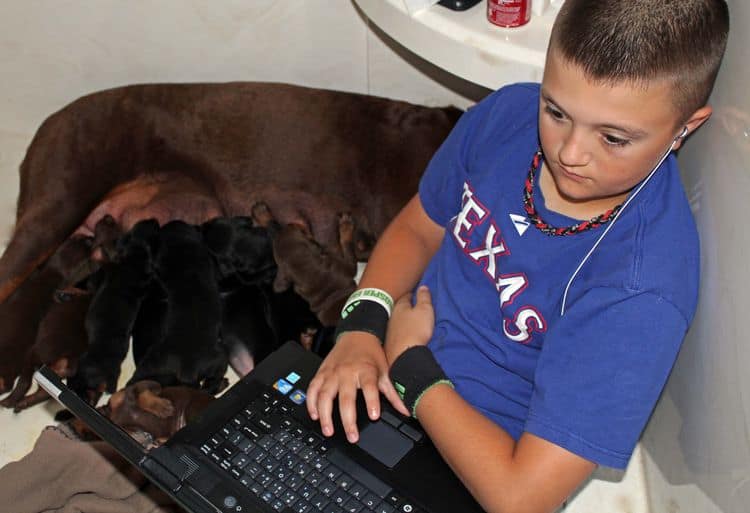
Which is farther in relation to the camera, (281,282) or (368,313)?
(281,282)

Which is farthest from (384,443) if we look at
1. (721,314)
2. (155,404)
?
(155,404)

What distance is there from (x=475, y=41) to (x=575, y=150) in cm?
53

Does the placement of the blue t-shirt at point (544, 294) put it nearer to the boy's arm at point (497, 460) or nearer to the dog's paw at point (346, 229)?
the boy's arm at point (497, 460)

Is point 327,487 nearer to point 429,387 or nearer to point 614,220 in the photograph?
point 429,387

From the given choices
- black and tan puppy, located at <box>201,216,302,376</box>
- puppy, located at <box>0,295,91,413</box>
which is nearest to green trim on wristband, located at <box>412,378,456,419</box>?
black and tan puppy, located at <box>201,216,302,376</box>

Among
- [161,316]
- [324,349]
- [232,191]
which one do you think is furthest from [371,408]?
[232,191]

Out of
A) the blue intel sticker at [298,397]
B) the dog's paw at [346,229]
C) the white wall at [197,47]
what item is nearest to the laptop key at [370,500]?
the blue intel sticker at [298,397]

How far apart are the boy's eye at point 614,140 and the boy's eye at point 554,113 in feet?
0.23

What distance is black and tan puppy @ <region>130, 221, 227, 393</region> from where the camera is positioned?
6.83 ft

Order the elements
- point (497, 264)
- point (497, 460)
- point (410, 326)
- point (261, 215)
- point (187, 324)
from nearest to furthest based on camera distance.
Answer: point (497, 460)
point (497, 264)
point (410, 326)
point (187, 324)
point (261, 215)

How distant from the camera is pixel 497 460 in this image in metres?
1.36

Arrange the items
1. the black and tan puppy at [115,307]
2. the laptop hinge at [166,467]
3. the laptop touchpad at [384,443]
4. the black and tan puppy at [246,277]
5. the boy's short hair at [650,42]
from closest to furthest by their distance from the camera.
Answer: the boy's short hair at [650,42] < the laptop hinge at [166,467] < the laptop touchpad at [384,443] < the black and tan puppy at [115,307] < the black and tan puppy at [246,277]

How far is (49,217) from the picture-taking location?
2.40m

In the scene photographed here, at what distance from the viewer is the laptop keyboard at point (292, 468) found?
4.58ft
